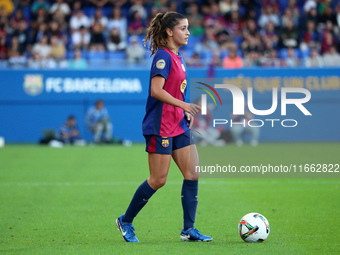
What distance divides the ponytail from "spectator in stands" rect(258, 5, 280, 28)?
57.1 feet

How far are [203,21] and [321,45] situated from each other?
175 inches

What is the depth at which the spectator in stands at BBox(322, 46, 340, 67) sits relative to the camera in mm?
20353

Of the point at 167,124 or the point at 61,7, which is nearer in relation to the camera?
the point at 167,124

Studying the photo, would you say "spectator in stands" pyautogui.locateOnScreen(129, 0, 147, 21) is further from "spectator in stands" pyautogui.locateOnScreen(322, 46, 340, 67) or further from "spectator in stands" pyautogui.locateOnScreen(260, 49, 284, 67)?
"spectator in stands" pyautogui.locateOnScreen(322, 46, 340, 67)

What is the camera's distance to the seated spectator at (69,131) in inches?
775

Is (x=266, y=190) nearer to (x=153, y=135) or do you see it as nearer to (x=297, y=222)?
(x=297, y=222)

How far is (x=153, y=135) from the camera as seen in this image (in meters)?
5.54

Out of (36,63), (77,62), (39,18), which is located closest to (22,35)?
(39,18)

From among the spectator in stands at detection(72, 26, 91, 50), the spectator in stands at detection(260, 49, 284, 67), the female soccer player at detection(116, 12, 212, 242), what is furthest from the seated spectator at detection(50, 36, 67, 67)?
the female soccer player at detection(116, 12, 212, 242)

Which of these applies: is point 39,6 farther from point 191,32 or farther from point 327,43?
point 327,43

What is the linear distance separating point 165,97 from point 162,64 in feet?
1.03

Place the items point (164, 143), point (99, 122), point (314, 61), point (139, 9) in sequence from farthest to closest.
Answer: point (139, 9) < point (314, 61) < point (99, 122) < point (164, 143)

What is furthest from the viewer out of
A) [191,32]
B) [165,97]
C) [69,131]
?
[191,32]

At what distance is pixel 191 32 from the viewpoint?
22094 millimetres
